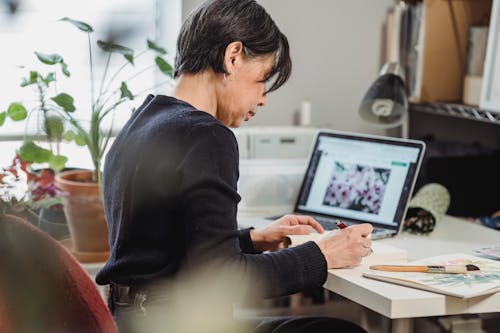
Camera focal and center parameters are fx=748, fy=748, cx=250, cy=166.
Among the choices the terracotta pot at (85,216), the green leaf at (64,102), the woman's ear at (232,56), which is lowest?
the terracotta pot at (85,216)

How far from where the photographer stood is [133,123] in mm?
1335

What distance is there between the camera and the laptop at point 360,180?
74.2 inches

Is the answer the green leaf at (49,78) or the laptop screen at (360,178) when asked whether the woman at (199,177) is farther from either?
the green leaf at (49,78)

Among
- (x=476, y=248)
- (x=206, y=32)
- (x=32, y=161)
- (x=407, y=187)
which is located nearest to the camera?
(x=206, y=32)

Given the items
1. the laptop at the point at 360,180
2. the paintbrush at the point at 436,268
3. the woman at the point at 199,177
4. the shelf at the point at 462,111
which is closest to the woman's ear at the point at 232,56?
the woman at the point at 199,177

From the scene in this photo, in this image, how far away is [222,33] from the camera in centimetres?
132

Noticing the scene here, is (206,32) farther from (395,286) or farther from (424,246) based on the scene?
(424,246)

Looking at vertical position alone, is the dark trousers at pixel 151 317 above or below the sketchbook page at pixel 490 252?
below

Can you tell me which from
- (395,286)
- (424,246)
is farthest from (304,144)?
(395,286)

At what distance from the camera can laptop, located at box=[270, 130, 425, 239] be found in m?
1.88

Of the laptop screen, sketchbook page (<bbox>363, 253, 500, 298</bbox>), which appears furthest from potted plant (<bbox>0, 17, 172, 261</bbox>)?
sketchbook page (<bbox>363, 253, 500, 298</bbox>)

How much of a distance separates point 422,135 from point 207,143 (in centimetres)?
182

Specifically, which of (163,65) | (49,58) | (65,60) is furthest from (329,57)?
(49,58)

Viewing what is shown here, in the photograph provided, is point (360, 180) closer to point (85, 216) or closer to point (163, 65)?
point (163, 65)
